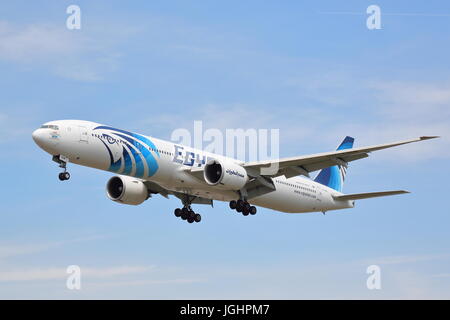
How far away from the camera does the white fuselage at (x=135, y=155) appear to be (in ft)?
136

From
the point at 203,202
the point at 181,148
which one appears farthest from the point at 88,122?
the point at 203,202

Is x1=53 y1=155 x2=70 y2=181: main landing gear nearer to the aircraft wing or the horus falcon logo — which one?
the horus falcon logo

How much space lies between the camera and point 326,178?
2231 inches

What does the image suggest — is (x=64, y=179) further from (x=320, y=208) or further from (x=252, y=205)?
(x=320, y=208)

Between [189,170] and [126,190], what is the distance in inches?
214

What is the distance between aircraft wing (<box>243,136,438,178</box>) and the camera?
44.2 metres

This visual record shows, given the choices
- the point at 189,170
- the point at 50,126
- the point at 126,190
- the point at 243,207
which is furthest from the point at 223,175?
the point at 50,126

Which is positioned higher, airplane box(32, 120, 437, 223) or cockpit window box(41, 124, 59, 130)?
cockpit window box(41, 124, 59, 130)

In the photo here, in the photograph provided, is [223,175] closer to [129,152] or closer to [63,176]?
[129,152]

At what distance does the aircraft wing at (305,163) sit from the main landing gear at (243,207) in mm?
1749

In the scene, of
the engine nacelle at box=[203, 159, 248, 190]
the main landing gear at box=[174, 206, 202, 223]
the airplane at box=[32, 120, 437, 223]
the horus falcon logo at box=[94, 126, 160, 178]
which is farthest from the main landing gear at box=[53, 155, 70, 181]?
the main landing gear at box=[174, 206, 202, 223]

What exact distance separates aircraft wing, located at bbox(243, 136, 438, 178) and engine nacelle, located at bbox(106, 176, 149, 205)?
6.76 m

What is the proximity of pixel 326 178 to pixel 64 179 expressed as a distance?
21.7 meters

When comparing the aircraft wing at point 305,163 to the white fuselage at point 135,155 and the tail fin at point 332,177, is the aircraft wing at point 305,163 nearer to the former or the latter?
the white fuselage at point 135,155
